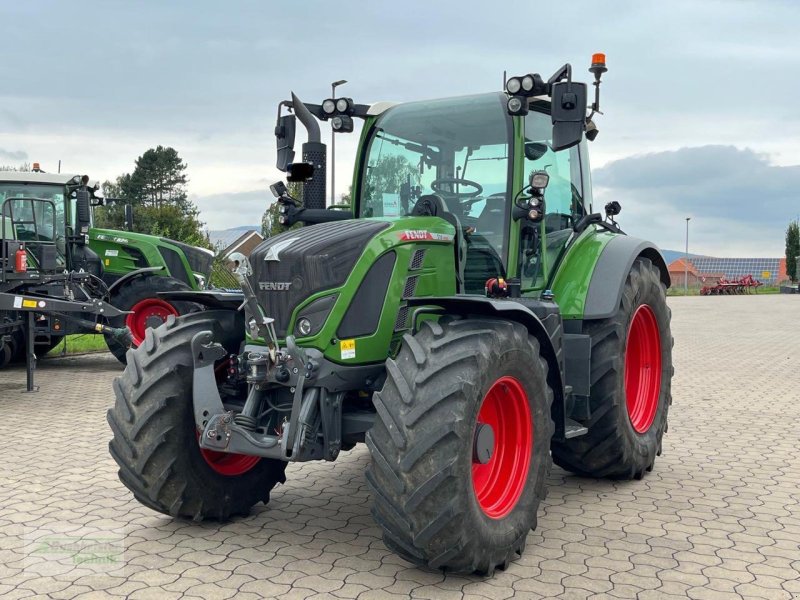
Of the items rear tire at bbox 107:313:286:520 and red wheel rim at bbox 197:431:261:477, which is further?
red wheel rim at bbox 197:431:261:477

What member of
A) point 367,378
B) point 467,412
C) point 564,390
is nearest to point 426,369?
point 467,412

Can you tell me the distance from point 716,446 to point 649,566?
3.30 m

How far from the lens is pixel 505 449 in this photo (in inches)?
178

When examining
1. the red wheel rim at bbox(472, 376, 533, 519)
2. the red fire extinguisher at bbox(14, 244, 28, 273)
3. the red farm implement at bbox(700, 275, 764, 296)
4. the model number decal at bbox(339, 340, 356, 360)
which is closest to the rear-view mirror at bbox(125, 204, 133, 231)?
the red fire extinguisher at bbox(14, 244, 28, 273)

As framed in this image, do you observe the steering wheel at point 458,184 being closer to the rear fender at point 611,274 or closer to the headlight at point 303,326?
the rear fender at point 611,274

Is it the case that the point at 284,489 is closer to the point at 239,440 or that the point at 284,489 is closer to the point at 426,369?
the point at 239,440

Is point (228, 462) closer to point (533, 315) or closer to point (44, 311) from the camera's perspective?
point (533, 315)

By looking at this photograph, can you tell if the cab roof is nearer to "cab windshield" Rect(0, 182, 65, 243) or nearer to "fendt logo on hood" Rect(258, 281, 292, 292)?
"cab windshield" Rect(0, 182, 65, 243)

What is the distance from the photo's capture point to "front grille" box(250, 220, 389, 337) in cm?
432

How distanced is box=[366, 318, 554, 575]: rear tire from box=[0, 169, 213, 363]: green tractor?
8.67 metres

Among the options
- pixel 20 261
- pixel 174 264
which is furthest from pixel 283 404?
pixel 174 264

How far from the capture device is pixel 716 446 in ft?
23.8

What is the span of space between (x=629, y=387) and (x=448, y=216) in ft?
7.42

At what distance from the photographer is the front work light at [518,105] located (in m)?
5.02
